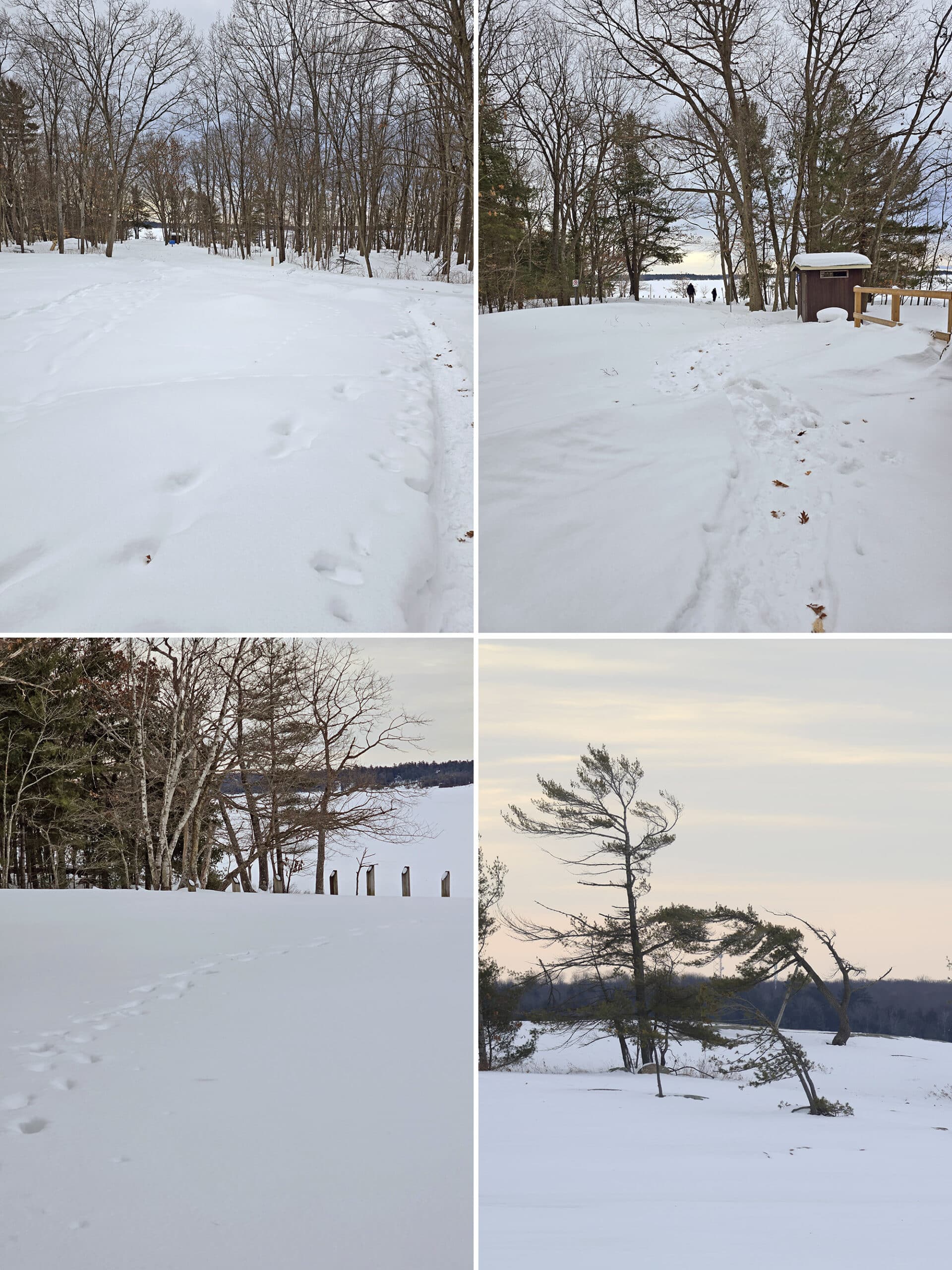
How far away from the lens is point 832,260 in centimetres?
302

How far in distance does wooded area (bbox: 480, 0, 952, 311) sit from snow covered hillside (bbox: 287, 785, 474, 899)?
1.57 metres

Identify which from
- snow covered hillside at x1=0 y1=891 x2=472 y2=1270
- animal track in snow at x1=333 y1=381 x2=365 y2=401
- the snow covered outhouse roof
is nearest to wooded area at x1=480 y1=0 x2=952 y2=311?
the snow covered outhouse roof

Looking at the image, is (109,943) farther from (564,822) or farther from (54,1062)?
(564,822)

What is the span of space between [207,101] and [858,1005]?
3.52 meters

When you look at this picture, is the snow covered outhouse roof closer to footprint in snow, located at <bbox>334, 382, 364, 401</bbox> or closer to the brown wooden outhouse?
the brown wooden outhouse

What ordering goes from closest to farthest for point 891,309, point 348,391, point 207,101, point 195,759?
point 207,101, point 348,391, point 891,309, point 195,759

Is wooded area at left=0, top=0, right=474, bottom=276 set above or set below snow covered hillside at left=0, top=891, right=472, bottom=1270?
above

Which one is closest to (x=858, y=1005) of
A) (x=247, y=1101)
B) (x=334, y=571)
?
(x=247, y=1101)

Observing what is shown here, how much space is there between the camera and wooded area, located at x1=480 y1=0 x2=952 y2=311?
246cm

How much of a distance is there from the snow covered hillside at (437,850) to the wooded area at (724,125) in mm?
1567

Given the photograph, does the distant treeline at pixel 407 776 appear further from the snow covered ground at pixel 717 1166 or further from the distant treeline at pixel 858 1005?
the snow covered ground at pixel 717 1166

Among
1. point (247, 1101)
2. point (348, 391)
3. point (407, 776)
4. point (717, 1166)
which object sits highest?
point (348, 391)

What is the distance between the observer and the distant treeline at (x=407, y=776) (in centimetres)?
259

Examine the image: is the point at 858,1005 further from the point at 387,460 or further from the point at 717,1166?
the point at 387,460
